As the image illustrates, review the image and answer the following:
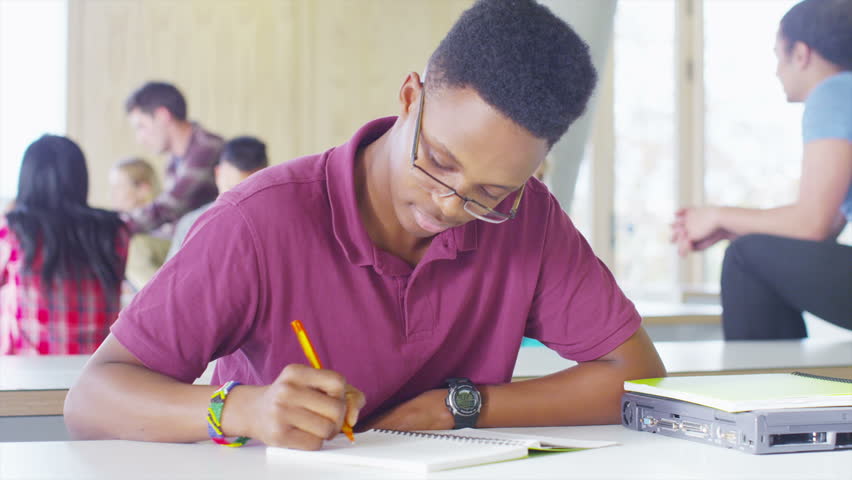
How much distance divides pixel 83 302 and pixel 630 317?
183 cm

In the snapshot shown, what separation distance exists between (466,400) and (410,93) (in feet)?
1.26

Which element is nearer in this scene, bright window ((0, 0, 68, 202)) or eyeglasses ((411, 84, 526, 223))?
eyeglasses ((411, 84, 526, 223))

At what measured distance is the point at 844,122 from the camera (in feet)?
7.16

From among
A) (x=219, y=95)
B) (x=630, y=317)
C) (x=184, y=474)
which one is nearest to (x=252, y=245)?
(x=184, y=474)

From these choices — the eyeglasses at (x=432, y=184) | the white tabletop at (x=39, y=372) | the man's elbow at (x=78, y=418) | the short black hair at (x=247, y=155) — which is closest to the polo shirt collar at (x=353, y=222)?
the eyeglasses at (x=432, y=184)

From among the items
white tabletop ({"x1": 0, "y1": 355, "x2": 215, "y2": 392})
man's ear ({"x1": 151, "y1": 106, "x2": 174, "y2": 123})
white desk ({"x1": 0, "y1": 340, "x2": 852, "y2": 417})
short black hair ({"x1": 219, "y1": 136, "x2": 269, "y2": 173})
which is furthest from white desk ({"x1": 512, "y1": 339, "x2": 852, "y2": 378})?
man's ear ({"x1": 151, "y1": 106, "x2": 174, "y2": 123})

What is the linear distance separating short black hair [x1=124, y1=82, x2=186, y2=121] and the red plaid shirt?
1.89m

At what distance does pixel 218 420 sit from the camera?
942mm

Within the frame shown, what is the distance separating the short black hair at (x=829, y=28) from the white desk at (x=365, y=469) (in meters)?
1.68

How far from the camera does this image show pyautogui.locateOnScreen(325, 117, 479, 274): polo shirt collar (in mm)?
1132

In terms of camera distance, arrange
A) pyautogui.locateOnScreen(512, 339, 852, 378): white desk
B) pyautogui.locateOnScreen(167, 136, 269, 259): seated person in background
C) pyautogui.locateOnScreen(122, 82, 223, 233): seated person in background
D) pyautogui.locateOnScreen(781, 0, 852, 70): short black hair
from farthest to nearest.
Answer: pyautogui.locateOnScreen(122, 82, 223, 233): seated person in background, pyautogui.locateOnScreen(167, 136, 269, 259): seated person in background, pyautogui.locateOnScreen(781, 0, 852, 70): short black hair, pyautogui.locateOnScreen(512, 339, 852, 378): white desk

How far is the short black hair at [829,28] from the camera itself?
7.65ft

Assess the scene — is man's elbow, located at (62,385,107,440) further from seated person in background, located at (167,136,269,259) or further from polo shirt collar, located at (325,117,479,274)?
seated person in background, located at (167,136,269,259)

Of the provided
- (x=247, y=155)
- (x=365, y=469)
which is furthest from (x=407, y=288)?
(x=247, y=155)
